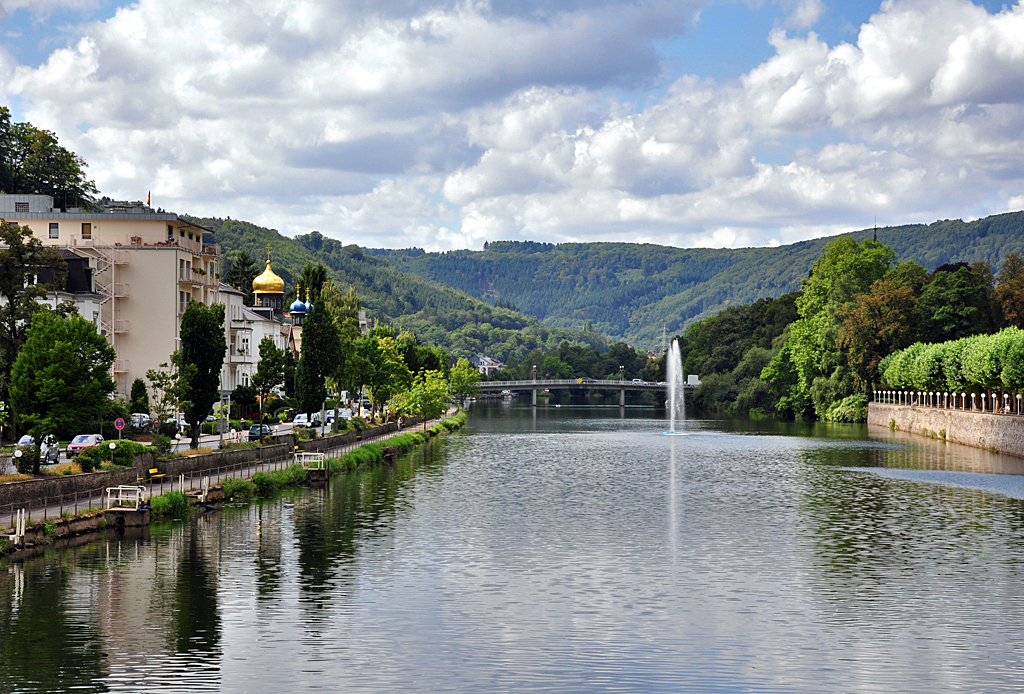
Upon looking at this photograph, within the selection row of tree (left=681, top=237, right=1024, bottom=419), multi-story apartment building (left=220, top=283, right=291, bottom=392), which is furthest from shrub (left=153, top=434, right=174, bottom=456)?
row of tree (left=681, top=237, right=1024, bottom=419)

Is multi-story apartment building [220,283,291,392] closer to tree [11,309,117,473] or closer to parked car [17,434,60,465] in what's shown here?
parked car [17,434,60,465]

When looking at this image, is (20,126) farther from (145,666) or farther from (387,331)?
(145,666)

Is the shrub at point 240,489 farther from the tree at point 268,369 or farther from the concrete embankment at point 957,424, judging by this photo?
the concrete embankment at point 957,424

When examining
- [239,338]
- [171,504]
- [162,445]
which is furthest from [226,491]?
[239,338]

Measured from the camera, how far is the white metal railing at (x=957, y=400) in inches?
3944

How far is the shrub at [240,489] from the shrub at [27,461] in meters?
12.6

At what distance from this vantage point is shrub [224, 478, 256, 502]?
59.6 metres

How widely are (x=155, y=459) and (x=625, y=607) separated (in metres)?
31.4

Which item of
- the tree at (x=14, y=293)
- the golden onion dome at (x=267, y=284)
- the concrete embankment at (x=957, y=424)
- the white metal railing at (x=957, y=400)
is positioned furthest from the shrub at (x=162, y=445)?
the golden onion dome at (x=267, y=284)

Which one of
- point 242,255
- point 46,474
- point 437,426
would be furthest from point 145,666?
point 242,255

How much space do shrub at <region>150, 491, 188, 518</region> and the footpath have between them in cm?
80

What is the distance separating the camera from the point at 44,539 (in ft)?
139

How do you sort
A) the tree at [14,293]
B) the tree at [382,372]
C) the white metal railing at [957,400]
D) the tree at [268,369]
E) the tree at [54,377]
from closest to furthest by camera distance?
the tree at [54,377] < the tree at [14,293] < the tree at [268,369] < the white metal railing at [957,400] < the tree at [382,372]

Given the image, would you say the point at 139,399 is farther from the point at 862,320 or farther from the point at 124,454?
the point at 862,320
